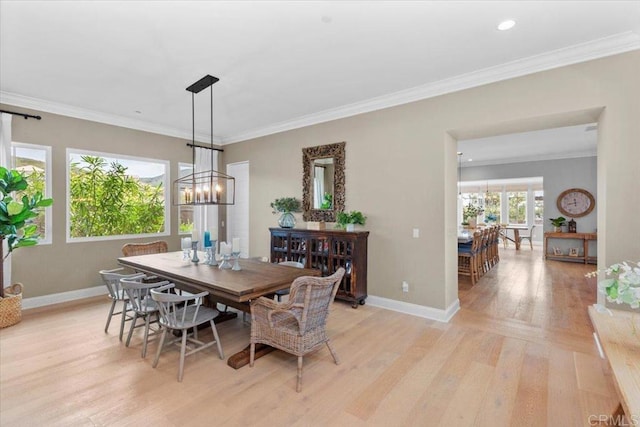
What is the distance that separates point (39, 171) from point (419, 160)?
5422mm

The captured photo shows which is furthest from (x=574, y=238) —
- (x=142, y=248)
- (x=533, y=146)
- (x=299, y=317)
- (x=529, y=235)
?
(x=142, y=248)

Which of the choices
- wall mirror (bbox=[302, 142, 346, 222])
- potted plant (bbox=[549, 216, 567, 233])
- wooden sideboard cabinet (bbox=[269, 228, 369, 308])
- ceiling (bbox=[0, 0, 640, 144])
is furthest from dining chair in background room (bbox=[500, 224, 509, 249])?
ceiling (bbox=[0, 0, 640, 144])

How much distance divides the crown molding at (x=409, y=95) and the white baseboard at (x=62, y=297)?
2700 mm

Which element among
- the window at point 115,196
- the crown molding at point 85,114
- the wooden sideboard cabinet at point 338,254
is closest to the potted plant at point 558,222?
the wooden sideboard cabinet at point 338,254

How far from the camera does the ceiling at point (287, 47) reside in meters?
2.40

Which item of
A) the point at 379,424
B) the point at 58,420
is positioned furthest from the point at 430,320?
the point at 58,420

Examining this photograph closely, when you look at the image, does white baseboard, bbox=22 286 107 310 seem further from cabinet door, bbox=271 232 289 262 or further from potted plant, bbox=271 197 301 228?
potted plant, bbox=271 197 301 228

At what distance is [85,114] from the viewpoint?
4758 mm

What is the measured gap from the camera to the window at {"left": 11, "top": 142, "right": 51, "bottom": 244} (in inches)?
172

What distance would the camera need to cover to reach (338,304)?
14.6 ft

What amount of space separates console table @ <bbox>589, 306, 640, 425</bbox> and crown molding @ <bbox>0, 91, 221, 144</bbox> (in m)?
6.29

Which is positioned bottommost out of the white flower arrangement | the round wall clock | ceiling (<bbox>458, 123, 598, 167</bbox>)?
the white flower arrangement

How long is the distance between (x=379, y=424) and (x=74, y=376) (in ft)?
8.33

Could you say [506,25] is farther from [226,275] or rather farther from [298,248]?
[298,248]
